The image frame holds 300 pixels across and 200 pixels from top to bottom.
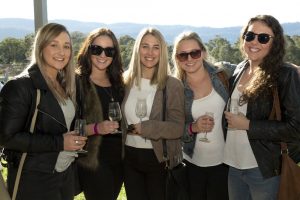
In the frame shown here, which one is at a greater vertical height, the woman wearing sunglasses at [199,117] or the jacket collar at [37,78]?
the jacket collar at [37,78]

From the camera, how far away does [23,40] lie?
591 cm

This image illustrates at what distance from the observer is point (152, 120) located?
4270mm

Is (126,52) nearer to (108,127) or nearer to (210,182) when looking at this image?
(108,127)

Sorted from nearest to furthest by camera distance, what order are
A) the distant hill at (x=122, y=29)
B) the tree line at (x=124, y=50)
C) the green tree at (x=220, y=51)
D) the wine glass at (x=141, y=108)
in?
the wine glass at (x=141, y=108)
the tree line at (x=124, y=50)
the green tree at (x=220, y=51)
the distant hill at (x=122, y=29)

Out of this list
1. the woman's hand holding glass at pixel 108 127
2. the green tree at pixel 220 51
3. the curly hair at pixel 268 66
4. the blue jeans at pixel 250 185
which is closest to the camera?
the curly hair at pixel 268 66

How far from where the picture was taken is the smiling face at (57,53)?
3650 mm

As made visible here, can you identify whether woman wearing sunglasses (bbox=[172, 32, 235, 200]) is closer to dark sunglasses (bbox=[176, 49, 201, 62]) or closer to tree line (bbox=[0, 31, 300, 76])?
dark sunglasses (bbox=[176, 49, 201, 62])

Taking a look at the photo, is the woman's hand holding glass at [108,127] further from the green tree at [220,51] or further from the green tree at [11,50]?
the green tree at [11,50]

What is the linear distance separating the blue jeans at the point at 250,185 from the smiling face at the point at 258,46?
1.08 meters

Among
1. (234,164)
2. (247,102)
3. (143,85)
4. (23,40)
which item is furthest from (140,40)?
(23,40)

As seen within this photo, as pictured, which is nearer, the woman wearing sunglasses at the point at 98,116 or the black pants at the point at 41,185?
the black pants at the point at 41,185

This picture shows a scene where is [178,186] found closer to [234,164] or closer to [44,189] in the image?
[234,164]

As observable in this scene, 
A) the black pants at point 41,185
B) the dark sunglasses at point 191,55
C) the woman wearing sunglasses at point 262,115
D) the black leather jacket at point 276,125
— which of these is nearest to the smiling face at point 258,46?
the woman wearing sunglasses at point 262,115

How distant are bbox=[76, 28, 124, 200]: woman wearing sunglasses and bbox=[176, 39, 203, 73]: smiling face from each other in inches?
30.0
